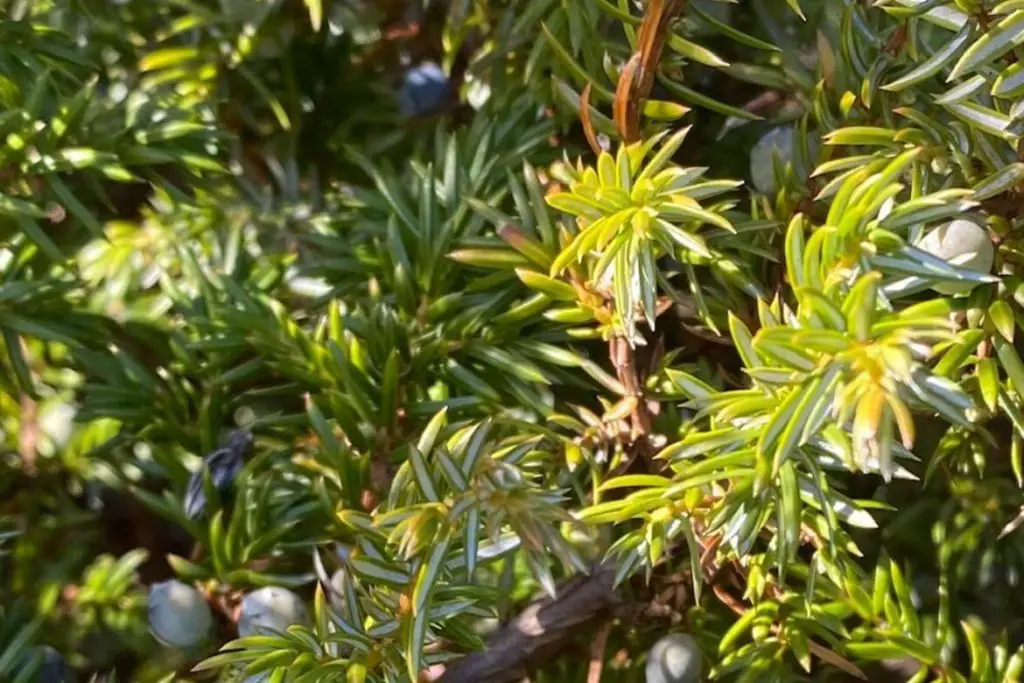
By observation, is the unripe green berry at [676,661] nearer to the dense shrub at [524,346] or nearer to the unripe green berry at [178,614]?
the dense shrub at [524,346]

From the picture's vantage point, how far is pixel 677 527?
41cm

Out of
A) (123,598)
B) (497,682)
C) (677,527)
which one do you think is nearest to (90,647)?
(123,598)

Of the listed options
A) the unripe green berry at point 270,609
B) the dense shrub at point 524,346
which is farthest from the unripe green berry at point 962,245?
the unripe green berry at point 270,609

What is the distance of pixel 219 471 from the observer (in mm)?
531

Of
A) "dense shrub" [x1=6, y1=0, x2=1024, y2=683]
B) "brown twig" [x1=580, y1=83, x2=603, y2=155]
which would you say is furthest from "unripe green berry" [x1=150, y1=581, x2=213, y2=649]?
"brown twig" [x1=580, y1=83, x2=603, y2=155]

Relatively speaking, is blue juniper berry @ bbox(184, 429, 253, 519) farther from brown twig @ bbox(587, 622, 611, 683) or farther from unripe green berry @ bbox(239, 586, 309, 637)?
brown twig @ bbox(587, 622, 611, 683)

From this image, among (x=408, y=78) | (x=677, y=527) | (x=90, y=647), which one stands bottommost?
(x=90, y=647)

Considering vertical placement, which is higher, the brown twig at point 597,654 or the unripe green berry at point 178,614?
the unripe green berry at point 178,614

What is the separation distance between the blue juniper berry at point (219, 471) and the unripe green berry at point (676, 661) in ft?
0.76

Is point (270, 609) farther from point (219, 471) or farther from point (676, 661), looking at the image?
point (676, 661)

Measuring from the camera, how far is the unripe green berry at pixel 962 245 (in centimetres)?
37

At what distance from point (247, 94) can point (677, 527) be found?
Answer: 1.50ft

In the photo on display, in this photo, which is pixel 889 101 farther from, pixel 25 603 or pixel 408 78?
pixel 25 603

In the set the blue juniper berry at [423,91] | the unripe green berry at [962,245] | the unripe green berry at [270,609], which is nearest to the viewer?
the unripe green berry at [962,245]
